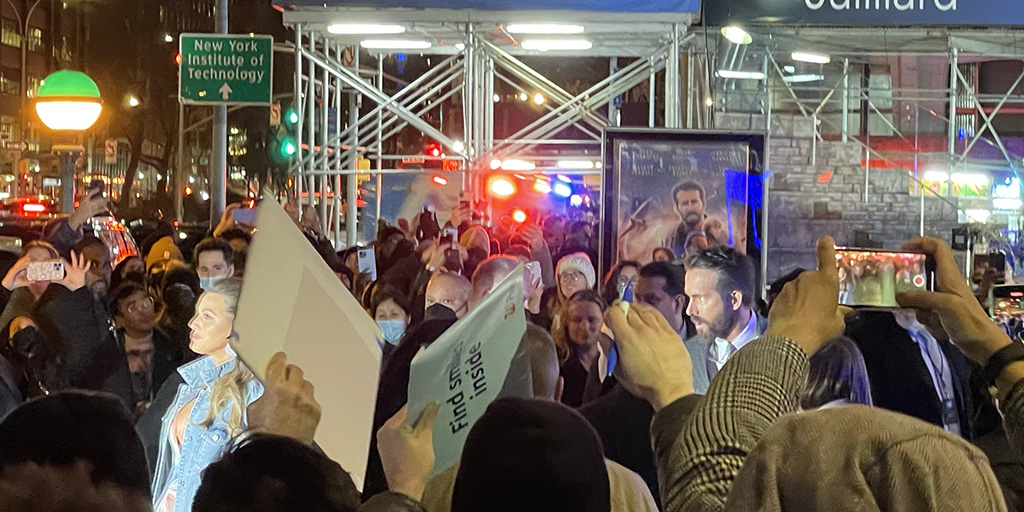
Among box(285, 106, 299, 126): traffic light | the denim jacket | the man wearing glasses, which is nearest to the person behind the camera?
the denim jacket

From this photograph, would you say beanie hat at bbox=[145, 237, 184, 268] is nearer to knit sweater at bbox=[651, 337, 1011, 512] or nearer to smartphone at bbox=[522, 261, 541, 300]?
smartphone at bbox=[522, 261, 541, 300]

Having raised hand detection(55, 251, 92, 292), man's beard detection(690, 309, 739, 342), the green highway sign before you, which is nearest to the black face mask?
raised hand detection(55, 251, 92, 292)

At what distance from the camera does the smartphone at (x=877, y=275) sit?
3334 mm

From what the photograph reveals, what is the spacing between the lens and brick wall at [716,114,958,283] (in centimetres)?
1730

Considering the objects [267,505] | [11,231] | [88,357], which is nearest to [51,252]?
[88,357]

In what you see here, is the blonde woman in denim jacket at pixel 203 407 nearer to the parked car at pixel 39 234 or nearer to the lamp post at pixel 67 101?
the parked car at pixel 39 234

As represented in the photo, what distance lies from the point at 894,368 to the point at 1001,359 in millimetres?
3007

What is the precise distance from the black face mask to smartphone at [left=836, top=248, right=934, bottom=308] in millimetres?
4006

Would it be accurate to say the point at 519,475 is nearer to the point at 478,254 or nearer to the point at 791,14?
the point at 478,254

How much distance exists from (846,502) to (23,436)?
5.42 feet

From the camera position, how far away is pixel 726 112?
16.3 m

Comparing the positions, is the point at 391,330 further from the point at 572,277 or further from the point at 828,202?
the point at 828,202

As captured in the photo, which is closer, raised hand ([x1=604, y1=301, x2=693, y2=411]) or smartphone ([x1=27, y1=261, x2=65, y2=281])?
raised hand ([x1=604, y1=301, x2=693, y2=411])

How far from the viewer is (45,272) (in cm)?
664
